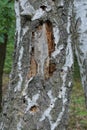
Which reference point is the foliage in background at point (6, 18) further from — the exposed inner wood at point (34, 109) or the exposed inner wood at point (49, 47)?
the exposed inner wood at point (34, 109)

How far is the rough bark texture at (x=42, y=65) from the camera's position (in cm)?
239

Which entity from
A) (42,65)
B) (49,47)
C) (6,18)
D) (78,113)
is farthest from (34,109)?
(78,113)

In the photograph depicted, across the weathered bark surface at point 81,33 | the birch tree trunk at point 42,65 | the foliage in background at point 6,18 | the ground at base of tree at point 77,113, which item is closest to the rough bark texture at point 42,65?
→ the birch tree trunk at point 42,65

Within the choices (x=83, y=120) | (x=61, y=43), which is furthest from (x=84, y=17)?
(x=83, y=120)

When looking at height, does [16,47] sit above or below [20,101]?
above

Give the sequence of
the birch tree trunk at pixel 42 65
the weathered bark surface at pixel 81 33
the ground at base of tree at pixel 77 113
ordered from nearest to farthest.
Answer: the birch tree trunk at pixel 42 65 → the weathered bark surface at pixel 81 33 → the ground at base of tree at pixel 77 113

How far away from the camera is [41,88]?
2385 millimetres

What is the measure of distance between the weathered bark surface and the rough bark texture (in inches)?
61.6

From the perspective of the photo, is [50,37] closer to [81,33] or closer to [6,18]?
[81,33]

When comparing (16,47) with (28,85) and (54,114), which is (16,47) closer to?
(28,85)

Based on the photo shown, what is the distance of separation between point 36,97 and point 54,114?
0.16m

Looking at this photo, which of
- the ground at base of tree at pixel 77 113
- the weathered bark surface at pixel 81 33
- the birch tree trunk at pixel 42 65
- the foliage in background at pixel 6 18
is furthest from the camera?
the ground at base of tree at pixel 77 113

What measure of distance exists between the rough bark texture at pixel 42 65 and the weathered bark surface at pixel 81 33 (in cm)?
156

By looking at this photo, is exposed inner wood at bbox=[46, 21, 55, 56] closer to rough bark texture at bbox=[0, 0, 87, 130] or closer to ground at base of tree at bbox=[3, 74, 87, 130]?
rough bark texture at bbox=[0, 0, 87, 130]
